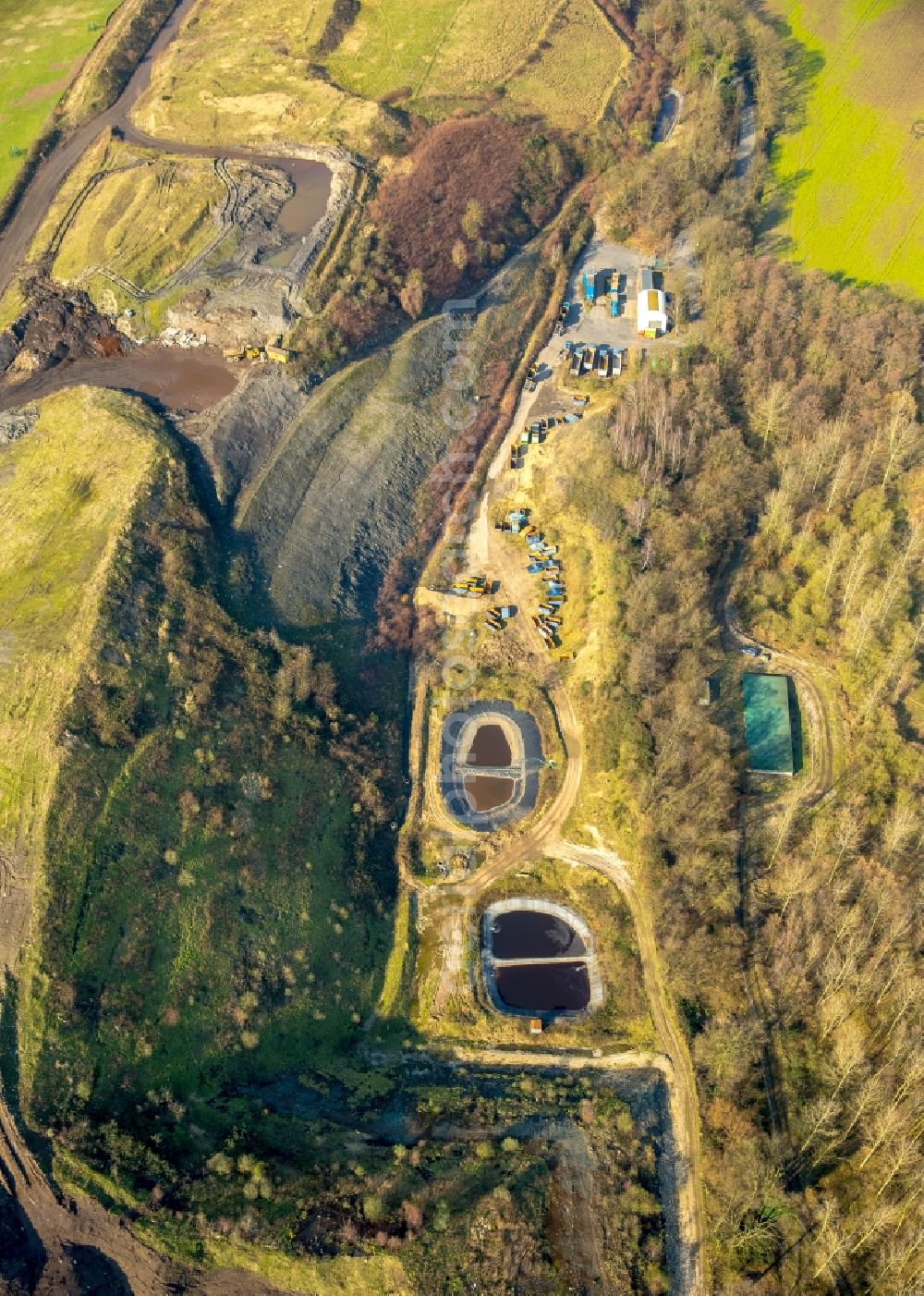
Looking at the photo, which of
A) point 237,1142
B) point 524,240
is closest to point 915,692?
point 237,1142

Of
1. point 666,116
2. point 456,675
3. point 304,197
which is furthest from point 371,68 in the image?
point 456,675

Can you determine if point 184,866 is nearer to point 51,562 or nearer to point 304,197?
point 51,562

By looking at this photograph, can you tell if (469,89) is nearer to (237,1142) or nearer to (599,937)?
(599,937)

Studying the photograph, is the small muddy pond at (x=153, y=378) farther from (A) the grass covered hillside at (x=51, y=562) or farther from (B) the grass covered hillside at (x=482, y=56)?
(B) the grass covered hillside at (x=482, y=56)

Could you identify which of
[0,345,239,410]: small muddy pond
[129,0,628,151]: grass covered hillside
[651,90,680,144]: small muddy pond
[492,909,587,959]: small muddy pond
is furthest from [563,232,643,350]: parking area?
[492,909,587,959]: small muddy pond

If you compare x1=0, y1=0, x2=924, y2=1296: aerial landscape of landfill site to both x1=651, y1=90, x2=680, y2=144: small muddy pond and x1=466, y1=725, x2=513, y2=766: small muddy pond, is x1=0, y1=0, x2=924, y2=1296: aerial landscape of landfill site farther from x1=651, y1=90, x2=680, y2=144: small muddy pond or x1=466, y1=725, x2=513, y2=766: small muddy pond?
x1=651, y1=90, x2=680, y2=144: small muddy pond
